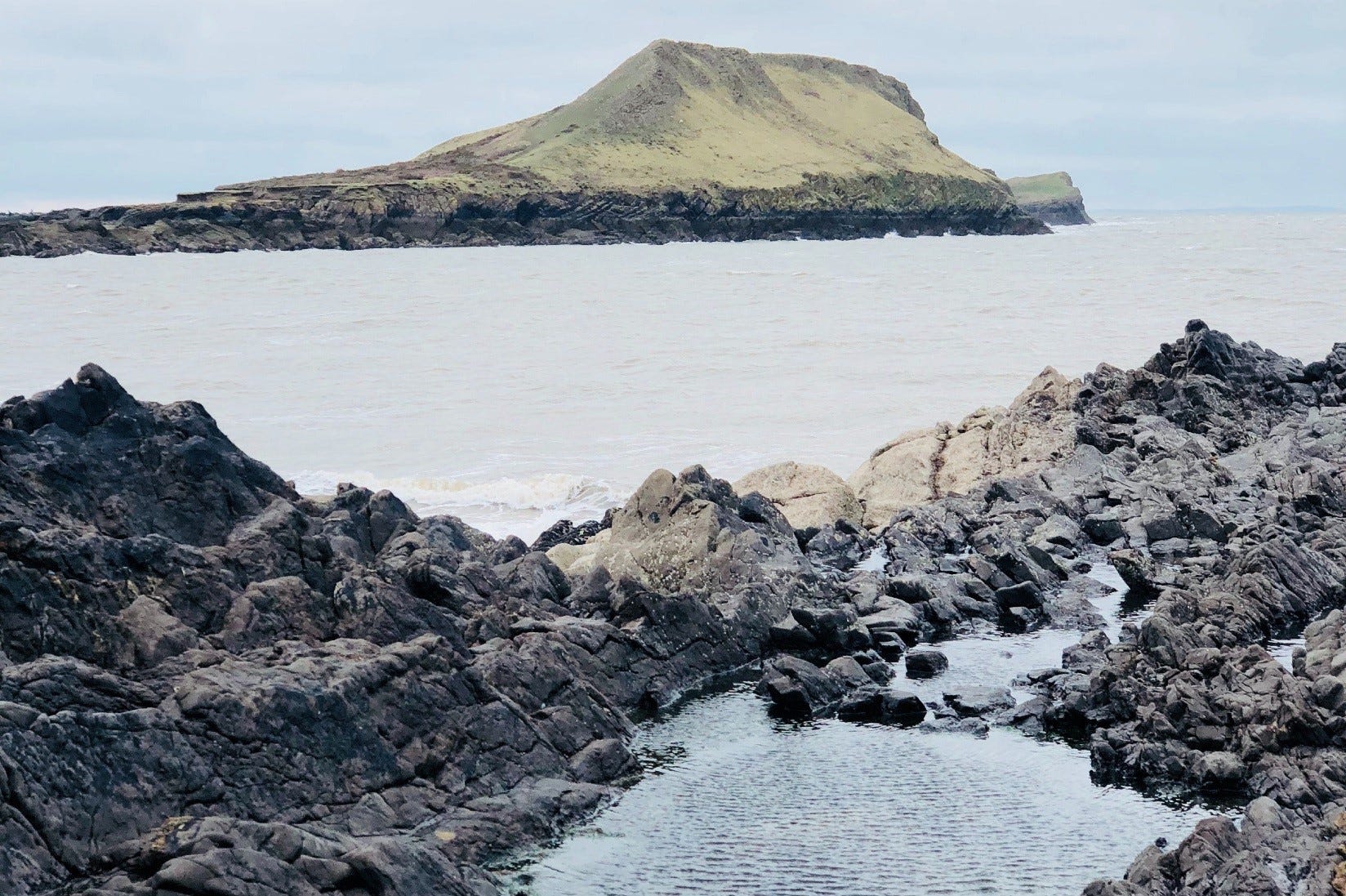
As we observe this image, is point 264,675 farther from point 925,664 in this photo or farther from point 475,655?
point 925,664

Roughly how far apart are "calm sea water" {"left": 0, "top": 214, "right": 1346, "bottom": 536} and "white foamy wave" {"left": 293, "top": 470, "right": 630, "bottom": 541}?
101 millimetres

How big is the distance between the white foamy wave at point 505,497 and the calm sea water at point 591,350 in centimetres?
10

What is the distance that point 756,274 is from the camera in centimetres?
14388

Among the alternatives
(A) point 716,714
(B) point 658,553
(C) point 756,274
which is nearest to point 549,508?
(B) point 658,553

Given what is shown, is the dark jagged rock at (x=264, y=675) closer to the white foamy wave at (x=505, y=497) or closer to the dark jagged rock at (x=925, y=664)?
the dark jagged rock at (x=925, y=664)

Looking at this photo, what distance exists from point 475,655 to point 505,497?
773 inches

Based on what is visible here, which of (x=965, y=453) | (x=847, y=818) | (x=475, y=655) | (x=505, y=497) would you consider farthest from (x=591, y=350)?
(x=847, y=818)

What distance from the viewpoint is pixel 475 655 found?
808 inches

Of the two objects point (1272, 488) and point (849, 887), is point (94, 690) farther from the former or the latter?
point (1272, 488)

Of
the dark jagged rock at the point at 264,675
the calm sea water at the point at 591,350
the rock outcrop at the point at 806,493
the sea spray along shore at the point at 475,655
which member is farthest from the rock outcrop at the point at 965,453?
the dark jagged rock at the point at 264,675

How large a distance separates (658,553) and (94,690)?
1344 cm

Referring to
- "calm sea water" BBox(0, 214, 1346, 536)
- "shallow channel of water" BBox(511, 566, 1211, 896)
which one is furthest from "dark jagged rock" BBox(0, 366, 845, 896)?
"calm sea water" BBox(0, 214, 1346, 536)

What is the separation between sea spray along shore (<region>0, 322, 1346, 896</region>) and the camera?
15023 millimetres

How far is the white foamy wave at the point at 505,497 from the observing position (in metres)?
37.9
